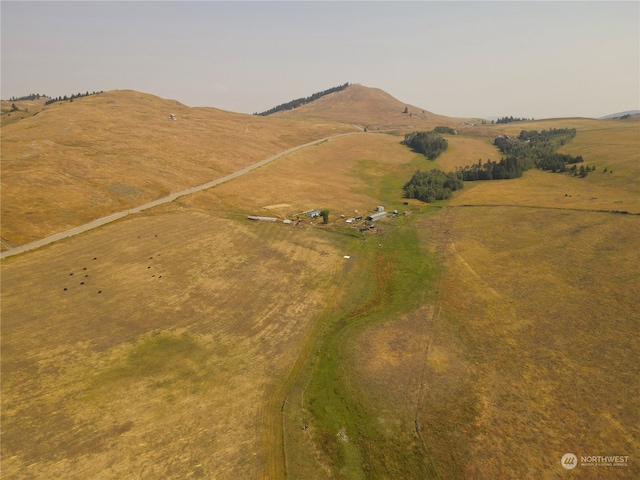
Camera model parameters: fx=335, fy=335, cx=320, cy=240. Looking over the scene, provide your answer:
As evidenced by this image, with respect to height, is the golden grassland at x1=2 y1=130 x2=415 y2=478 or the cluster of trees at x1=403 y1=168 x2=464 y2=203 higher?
the cluster of trees at x1=403 y1=168 x2=464 y2=203

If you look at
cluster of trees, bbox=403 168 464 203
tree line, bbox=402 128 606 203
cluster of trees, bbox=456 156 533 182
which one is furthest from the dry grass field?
cluster of trees, bbox=456 156 533 182

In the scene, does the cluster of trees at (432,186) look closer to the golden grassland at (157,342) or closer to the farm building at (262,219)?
the golden grassland at (157,342)

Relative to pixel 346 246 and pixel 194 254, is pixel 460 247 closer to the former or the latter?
pixel 346 246

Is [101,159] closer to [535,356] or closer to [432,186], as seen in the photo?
[432,186]

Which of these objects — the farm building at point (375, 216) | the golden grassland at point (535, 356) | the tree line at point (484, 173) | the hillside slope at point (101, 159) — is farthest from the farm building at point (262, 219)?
the tree line at point (484, 173)

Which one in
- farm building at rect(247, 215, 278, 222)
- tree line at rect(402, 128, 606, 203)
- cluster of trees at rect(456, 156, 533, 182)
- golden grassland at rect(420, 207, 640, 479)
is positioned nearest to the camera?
golden grassland at rect(420, 207, 640, 479)

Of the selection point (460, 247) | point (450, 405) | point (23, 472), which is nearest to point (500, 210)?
point (460, 247)

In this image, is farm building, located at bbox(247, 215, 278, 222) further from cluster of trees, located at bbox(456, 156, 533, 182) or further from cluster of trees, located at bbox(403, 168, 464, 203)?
cluster of trees, located at bbox(456, 156, 533, 182)
